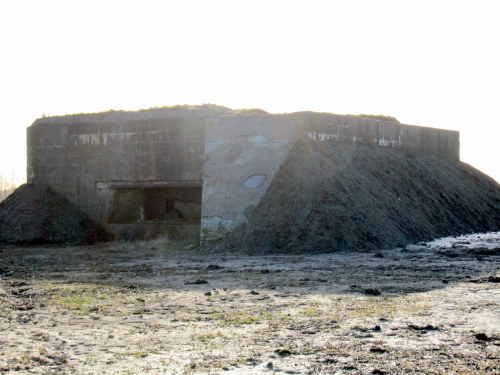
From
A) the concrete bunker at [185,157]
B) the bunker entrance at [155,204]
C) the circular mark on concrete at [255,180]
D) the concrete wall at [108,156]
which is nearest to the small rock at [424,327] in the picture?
the concrete bunker at [185,157]

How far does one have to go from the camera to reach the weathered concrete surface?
52.9 ft

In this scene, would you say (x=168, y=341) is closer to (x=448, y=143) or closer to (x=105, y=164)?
(x=105, y=164)

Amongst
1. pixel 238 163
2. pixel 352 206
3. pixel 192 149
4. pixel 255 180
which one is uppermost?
pixel 192 149

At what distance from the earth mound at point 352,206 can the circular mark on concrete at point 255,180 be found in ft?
1.11

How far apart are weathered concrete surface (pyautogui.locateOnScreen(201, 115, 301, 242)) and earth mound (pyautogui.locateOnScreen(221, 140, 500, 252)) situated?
28 centimetres

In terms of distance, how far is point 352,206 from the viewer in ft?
50.0

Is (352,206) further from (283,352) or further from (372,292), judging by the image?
(283,352)

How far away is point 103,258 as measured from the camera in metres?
14.7

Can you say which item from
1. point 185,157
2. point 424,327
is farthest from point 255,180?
point 424,327

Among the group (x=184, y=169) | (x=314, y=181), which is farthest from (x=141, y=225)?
(x=314, y=181)

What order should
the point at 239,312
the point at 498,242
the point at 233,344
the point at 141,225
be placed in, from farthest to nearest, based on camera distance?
1. the point at 141,225
2. the point at 498,242
3. the point at 239,312
4. the point at 233,344

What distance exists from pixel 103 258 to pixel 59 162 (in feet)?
22.1

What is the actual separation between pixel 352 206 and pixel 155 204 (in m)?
6.67

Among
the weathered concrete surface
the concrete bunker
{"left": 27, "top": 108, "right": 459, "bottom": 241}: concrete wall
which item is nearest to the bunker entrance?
the concrete bunker
